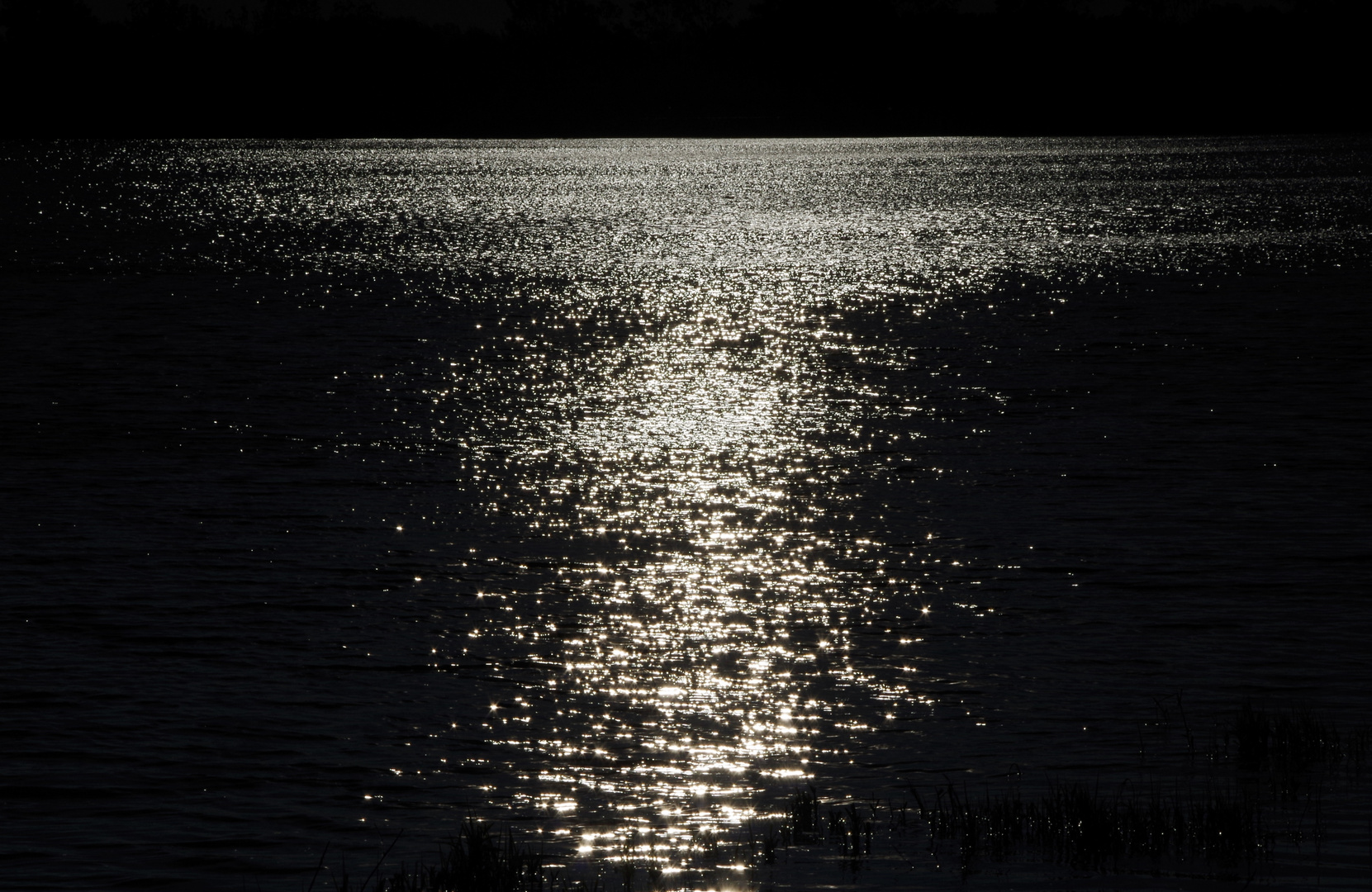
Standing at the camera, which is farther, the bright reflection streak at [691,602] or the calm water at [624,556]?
the calm water at [624,556]

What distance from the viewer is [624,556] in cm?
2312

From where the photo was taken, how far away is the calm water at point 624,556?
14.6 metres

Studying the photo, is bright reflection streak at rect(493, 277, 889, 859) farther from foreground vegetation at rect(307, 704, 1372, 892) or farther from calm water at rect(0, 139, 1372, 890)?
foreground vegetation at rect(307, 704, 1372, 892)

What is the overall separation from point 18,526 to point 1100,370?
25.8m

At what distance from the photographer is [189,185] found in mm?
166250

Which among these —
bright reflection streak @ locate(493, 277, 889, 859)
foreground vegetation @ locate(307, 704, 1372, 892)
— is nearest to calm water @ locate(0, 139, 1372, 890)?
bright reflection streak @ locate(493, 277, 889, 859)

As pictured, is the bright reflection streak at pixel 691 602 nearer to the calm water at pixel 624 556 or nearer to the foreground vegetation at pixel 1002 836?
the calm water at pixel 624 556

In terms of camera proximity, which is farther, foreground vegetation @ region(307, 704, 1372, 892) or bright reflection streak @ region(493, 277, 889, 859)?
bright reflection streak @ region(493, 277, 889, 859)

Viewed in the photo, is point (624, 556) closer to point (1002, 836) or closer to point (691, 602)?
point (691, 602)

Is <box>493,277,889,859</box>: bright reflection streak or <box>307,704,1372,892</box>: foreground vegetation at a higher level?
<box>493,277,889,859</box>: bright reflection streak

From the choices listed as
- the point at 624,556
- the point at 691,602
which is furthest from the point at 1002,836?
the point at 624,556

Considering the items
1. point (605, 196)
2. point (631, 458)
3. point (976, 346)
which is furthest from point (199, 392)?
point (605, 196)

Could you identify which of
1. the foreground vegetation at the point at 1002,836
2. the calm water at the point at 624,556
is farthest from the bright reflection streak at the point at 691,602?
the foreground vegetation at the point at 1002,836

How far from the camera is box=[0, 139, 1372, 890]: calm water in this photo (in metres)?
14.6
